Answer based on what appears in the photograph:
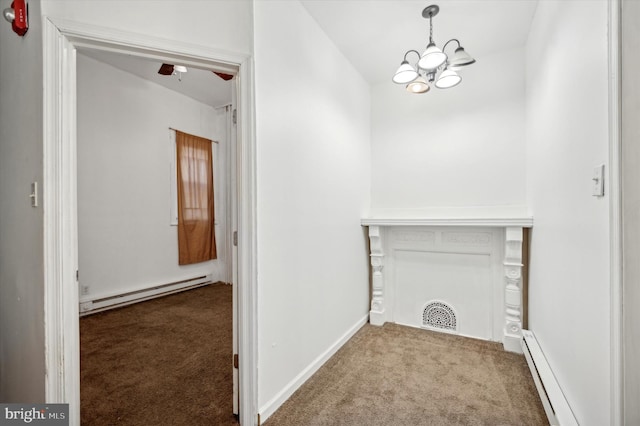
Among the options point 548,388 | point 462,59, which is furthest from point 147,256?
point 548,388

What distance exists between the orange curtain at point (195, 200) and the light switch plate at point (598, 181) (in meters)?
4.45

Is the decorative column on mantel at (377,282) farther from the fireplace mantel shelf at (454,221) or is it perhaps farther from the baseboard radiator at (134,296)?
the baseboard radiator at (134,296)

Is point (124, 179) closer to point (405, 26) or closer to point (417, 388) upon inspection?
point (405, 26)

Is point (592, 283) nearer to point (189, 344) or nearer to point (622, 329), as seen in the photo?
point (622, 329)

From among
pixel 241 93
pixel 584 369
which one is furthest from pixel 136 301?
pixel 584 369

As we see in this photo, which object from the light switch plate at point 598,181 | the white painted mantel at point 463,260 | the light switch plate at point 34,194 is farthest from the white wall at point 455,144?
the light switch plate at point 34,194

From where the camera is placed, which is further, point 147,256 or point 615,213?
point 147,256

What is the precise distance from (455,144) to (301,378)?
247 centimetres

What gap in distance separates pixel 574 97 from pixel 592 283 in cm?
86

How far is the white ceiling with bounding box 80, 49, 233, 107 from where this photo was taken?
343 centimetres

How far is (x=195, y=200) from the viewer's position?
4.54 m

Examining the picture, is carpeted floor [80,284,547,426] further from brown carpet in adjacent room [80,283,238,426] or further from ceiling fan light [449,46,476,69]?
ceiling fan light [449,46,476,69]

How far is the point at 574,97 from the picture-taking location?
1.39 meters

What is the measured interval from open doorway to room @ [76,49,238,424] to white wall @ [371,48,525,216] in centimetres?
165
